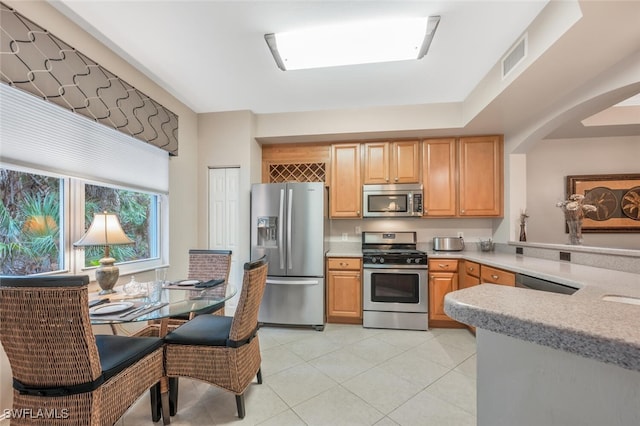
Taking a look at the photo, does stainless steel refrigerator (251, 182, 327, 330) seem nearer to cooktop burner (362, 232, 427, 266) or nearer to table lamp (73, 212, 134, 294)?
cooktop burner (362, 232, 427, 266)

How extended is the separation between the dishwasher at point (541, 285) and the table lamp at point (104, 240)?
2986mm

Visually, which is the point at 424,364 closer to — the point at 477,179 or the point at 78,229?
the point at 477,179

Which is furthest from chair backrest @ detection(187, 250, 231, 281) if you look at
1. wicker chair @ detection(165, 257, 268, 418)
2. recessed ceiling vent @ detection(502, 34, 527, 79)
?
recessed ceiling vent @ detection(502, 34, 527, 79)

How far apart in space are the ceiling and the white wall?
1.59 m

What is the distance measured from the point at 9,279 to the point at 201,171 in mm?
2439

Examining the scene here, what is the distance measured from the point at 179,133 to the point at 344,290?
8.77 feet

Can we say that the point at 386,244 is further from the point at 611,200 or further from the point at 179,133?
the point at 179,133

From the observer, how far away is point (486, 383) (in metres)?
0.77

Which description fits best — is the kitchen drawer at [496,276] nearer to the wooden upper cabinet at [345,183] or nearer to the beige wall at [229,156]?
the wooden upper cabinet at [345,183]

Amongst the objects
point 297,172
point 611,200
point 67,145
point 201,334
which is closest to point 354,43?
point 297,172

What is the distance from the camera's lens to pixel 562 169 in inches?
135

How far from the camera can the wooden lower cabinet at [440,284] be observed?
9.97 ft

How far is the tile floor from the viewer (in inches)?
66.2

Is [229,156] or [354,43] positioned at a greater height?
[354,43]
